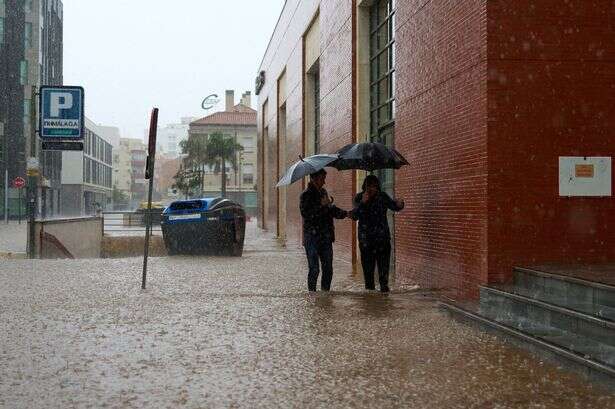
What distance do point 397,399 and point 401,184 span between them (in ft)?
24.1

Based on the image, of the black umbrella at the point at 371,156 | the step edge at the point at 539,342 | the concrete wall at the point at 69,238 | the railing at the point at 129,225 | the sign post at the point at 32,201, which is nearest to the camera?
the step edge at the point at 539,342

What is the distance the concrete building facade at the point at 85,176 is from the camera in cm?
8431

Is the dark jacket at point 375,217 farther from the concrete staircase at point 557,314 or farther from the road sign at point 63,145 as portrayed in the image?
the road sign at point 63,145

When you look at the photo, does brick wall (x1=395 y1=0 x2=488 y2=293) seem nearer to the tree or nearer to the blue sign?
the blue sign

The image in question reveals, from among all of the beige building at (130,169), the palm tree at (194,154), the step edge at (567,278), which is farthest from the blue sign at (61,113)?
the beige building at (130,169)

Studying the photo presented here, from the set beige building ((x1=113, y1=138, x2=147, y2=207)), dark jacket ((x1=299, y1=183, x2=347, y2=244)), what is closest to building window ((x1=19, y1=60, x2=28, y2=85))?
dark jacket ((x1=299, y1=183, x2=347, y2=244))

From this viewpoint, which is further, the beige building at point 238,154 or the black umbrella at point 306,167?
the beige building at point 238,154

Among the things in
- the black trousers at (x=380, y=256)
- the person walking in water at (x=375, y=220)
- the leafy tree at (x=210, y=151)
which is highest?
the leafy tree at (x=210, y=151)

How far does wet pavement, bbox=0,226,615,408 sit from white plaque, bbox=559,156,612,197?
202 centimetres

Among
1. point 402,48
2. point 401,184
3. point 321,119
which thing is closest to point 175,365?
point 401,184

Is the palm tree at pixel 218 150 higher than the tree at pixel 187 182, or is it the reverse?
the palm tree at pixel 218 150

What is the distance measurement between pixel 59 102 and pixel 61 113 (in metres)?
0.28

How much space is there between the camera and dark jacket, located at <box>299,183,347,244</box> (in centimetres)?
968

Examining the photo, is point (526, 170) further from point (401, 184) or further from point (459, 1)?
point (401, 184)
